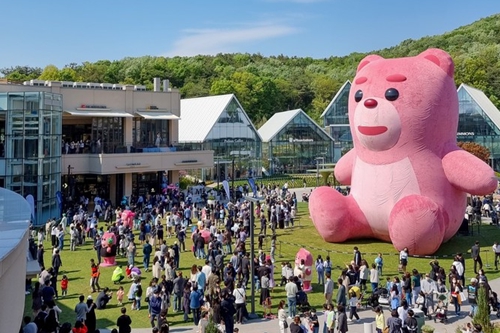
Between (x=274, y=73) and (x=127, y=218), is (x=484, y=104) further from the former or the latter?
(x=274, y=73)

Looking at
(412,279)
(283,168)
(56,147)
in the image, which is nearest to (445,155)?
(412,279)

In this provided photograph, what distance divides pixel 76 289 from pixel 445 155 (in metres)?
14.7

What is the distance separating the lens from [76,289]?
57.4ft

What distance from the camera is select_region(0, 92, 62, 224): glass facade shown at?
31.1m

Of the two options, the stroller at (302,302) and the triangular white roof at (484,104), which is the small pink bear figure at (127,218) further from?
the triangular white roof at (484,104)

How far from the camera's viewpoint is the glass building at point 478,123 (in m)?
58.2

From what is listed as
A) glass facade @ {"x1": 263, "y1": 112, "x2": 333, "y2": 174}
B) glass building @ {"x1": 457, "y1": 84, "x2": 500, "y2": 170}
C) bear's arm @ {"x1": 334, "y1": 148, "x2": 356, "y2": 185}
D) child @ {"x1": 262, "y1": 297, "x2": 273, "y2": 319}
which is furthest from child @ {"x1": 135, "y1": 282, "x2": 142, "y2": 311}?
glass building @ {"x1": 457, "y1": 84, "x2": 500, "y2": 170}

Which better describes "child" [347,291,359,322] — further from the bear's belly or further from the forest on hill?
the forest on hill

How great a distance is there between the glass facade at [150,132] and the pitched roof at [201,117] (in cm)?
823

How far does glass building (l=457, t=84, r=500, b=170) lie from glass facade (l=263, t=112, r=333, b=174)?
50.3 feet

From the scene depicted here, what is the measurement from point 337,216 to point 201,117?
35517mm

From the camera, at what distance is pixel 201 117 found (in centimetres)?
5559

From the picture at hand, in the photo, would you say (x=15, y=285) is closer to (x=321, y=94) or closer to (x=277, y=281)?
(x=277, y=281)

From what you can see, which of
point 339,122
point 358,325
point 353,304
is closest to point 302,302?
point 353,304
